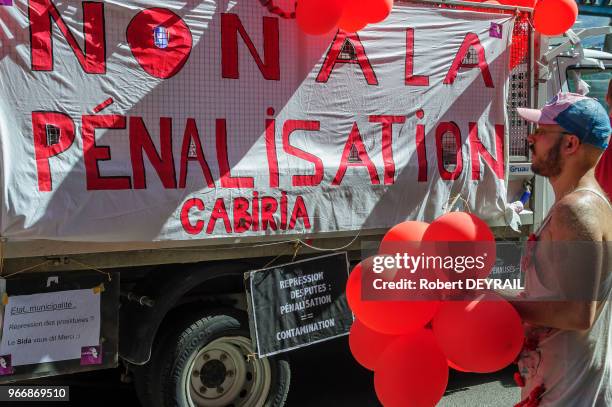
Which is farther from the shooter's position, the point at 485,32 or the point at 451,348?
the point at 485,32

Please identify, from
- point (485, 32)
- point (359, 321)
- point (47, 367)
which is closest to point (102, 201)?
point (47, 367)

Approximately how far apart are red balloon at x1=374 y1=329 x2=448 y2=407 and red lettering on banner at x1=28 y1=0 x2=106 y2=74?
2.36 m

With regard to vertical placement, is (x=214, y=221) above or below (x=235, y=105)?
below

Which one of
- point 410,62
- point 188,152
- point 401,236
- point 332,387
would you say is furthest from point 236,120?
point 332,387

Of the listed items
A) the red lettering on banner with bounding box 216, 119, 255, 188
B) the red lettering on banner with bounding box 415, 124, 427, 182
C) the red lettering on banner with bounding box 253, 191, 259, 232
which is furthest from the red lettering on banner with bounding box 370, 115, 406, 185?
the red lettering on banner with bounding box 216, 119, 255, 188

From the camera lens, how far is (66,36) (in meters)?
3.63

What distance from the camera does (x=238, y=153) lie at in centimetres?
411

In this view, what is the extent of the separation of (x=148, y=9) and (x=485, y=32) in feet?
8.62

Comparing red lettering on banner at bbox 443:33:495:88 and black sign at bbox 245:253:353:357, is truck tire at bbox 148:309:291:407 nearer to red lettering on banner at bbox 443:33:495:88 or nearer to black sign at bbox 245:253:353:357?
black sign at bbox 245:253:353:357

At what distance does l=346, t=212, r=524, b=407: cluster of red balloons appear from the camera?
2.19 metres

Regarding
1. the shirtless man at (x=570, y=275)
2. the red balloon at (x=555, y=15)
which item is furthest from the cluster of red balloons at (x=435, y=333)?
the red balloon at (x=555, y=15)

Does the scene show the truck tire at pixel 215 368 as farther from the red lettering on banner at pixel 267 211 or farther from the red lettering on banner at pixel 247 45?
the red lettering on banner at pixel 247 45

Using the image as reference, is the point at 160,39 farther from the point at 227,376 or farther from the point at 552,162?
the point at 552,162

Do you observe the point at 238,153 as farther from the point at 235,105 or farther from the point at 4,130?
the point at 4,130
